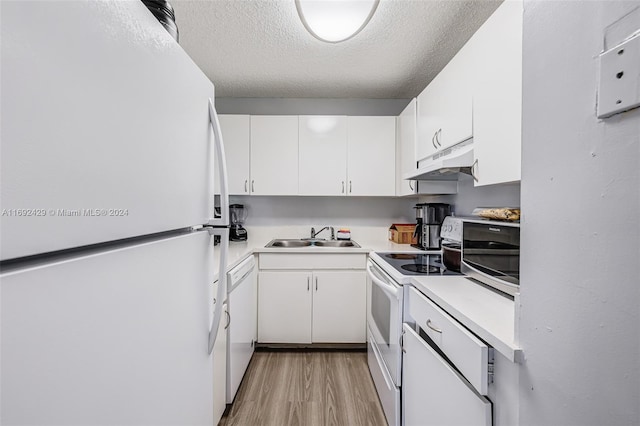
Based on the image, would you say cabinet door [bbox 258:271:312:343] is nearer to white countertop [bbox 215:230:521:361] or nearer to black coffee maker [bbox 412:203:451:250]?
white countertop [bbox 215:230:521:361]

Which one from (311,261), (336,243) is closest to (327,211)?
(336,243)

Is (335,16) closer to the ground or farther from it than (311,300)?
farther from it

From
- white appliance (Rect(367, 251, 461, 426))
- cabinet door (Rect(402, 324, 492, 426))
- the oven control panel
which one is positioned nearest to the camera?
cabinet door (Rect(402, 324, 492, 426))

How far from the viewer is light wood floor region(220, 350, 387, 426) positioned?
5.37 ft

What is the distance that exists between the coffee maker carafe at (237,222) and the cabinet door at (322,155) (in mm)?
720

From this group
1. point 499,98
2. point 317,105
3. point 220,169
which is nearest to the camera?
point 220,169

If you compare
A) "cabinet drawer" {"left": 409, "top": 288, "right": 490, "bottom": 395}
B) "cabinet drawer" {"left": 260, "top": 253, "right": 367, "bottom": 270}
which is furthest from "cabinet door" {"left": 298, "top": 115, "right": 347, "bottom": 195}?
"cabinet drawer" {"left": 409, "top": 288, "right": 490, "bottom": 395}

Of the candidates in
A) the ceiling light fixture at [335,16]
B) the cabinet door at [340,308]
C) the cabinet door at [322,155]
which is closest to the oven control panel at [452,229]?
the cabinet door at [340,308]

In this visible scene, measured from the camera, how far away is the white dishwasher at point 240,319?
5.43ft

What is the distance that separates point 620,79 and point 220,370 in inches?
70.3

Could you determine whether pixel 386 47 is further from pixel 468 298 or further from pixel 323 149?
pixel 468 298

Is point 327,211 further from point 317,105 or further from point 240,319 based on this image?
point 240,319

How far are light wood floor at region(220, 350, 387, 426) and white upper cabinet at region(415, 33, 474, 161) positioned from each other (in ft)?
5.46

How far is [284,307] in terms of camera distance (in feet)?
7.79
